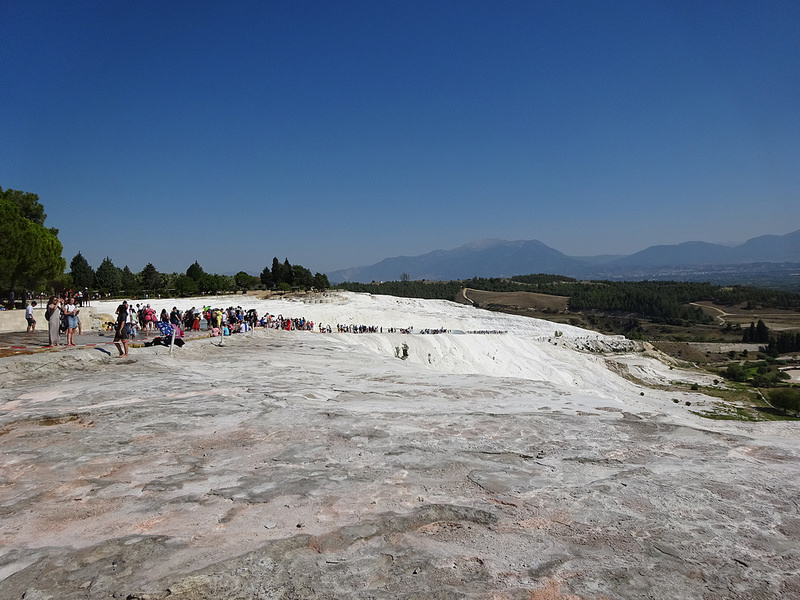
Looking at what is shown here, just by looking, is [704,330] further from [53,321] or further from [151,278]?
[53,321]

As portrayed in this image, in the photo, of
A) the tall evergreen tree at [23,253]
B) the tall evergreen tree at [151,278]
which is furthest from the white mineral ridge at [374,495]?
the tall evergreen tree at [151,278]

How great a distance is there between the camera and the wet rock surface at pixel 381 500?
3586 mm

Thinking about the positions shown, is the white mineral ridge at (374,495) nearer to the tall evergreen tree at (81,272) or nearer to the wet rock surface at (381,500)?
the wet rock surface at (381,500)

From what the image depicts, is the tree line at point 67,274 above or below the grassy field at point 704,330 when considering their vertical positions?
above

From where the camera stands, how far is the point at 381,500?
4.89 meters

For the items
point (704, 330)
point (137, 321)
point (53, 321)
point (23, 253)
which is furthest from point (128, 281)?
point (704, 330)

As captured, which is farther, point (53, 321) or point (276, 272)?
point (276, 272)

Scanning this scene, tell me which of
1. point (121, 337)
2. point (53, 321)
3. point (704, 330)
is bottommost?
point (704, 330)

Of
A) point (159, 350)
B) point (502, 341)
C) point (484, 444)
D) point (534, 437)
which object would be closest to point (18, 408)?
point (159, 350)

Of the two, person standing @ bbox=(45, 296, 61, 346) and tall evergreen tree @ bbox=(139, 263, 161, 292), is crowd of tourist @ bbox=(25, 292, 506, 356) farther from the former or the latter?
tall evergreen tree @ bbox=(139, 263, 161, 292)

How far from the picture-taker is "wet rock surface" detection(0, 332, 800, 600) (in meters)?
3.59

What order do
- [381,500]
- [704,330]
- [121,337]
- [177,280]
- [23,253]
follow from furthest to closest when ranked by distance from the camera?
[704,330] → [177,280] → [23,253] → [121,337] → [381,500]

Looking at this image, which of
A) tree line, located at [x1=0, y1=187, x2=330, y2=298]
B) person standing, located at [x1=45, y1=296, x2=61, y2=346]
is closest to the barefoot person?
person standing, located at [x1=45, y1=296, x2=61, y2=346]

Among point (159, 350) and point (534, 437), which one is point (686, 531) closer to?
point (534, 437)
